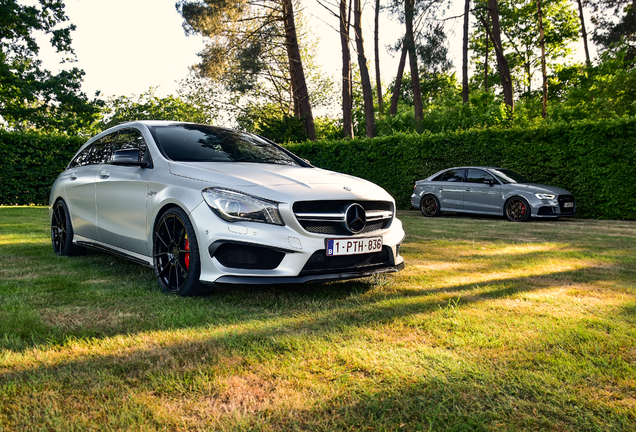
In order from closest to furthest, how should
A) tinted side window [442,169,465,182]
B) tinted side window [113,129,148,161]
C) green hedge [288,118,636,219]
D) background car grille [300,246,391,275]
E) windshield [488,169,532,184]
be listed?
background car grille [300,246,391,275] < tinted side window [113,129,148,161] < green hedge [288,118,636,219] < windshield [488,169,532,184] < tinted side window [442,169,465,182]

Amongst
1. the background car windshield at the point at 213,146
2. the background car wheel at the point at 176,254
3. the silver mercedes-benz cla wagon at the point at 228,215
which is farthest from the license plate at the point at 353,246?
the background car windshield at the point at 213,146

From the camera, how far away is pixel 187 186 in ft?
13.4

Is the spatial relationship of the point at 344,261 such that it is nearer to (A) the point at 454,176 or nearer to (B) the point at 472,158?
(A) the point at 454,176

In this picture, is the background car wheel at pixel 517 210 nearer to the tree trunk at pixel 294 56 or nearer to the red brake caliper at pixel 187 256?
the red brake caliper at pixel 187 256

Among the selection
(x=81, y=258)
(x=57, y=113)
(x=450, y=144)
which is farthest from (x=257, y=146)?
(x=57, y=113)

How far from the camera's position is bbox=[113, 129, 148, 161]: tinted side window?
16.5 ft

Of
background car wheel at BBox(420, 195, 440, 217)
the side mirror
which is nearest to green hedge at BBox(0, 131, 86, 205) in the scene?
background car wheel at BBox(420, 195, 440, 217)

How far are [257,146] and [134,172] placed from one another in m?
1.38

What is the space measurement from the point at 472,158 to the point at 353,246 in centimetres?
1250

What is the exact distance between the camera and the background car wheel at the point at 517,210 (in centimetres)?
1255

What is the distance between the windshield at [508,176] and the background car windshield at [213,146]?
29.9 feet

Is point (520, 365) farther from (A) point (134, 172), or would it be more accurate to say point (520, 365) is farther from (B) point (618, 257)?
(B) point (618, 257)

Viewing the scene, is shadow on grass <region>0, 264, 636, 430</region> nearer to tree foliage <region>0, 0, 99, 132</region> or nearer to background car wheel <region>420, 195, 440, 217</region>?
background car wheel <region>420, 195, 440, 217</region>

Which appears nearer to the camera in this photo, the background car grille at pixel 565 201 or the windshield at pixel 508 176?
the background car grille at pixel 565 201
